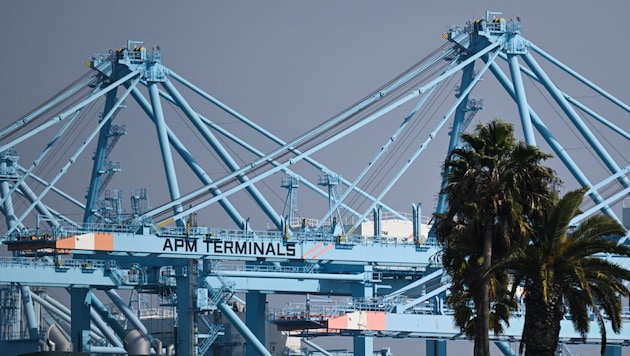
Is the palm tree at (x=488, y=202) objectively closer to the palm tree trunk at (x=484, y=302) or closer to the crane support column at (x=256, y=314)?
the palm tree trunk at (x=484, y=302)

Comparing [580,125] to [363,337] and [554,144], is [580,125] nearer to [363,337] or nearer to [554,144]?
[554,144]

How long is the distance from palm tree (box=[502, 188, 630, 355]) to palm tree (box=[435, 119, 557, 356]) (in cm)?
101

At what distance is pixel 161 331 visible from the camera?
106 m

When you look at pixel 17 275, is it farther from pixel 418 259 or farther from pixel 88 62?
pixel 418 259

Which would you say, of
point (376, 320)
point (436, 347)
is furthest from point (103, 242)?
point (436, 347)

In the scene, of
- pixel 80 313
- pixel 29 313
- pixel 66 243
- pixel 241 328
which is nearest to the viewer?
pixel 66 243

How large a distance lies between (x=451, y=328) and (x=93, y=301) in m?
24.2

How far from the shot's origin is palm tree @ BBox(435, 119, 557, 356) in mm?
47250

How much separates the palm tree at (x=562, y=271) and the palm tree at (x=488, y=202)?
1.01m

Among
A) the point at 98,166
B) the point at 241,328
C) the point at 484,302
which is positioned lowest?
the point at 241,328

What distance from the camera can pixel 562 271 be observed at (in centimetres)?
4594

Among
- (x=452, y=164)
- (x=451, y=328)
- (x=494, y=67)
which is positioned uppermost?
(x=494, y=67)

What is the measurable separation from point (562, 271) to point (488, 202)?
3.25 meters

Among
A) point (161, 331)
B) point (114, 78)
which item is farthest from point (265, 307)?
point (161, 331)
